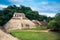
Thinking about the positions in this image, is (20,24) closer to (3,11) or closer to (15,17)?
(15,17)

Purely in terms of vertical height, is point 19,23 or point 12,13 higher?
point 12,13

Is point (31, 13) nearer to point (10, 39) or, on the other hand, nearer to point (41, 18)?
point (41, 18)

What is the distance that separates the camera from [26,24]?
1428 inches

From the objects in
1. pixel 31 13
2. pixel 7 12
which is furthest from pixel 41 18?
pixel 7 12

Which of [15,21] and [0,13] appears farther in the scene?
[0,13]

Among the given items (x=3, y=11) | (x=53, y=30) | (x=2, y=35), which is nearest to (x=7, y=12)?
(x=3, y=11)

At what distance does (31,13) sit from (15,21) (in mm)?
12645

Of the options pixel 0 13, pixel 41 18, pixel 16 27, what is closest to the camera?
pixel 16 27

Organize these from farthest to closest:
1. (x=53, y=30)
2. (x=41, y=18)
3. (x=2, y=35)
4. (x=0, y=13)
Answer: (x=41, y=18), (x=0, y=13), (x=53, y=30), (x=2, y=35)

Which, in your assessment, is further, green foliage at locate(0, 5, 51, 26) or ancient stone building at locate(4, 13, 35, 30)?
green foliage at locate(0, 5, 51, 26)

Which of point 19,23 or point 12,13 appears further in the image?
point 12,13

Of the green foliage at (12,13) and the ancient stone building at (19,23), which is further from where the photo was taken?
the green foliage at (12,13)

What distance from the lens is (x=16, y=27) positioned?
34938 millimetres

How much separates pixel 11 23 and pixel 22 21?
227 cm
